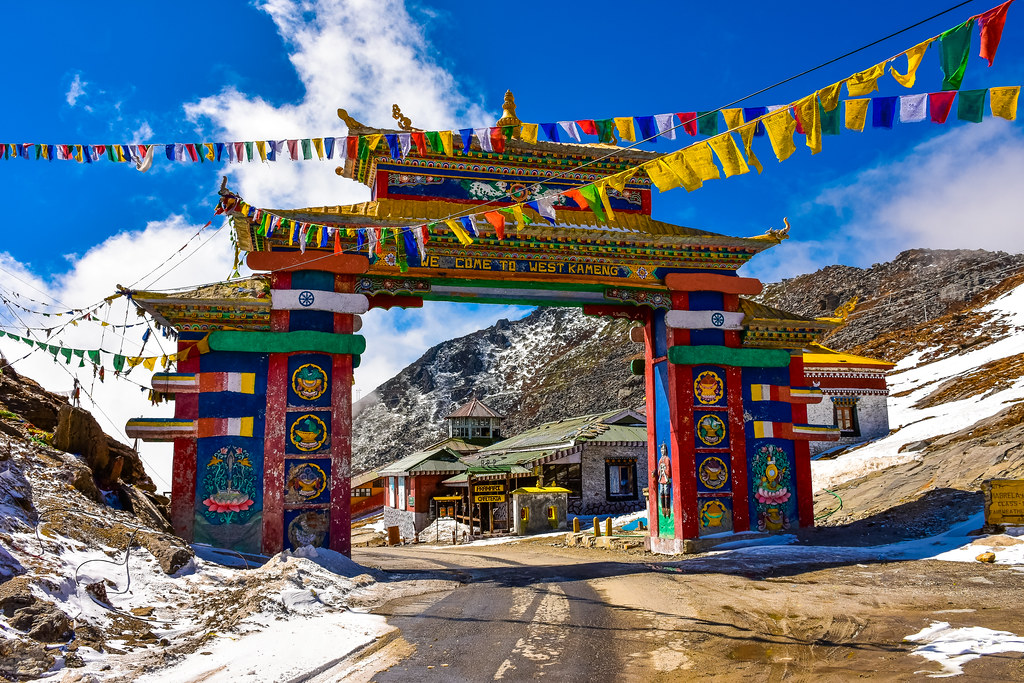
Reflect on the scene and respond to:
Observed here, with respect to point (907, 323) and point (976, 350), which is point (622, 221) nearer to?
point (976, 350)

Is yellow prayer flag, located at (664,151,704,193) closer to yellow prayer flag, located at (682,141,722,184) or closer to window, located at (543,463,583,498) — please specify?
yellow prayer flag, located at (682,141,722,184)

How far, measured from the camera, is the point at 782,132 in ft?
28.6

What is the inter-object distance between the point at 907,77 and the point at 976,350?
33018mm

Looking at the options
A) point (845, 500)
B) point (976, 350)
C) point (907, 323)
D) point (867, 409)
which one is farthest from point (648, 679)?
point (907, 323)

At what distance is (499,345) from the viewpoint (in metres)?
113

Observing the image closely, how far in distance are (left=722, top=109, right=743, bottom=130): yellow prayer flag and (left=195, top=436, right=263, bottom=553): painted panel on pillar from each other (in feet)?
35.7

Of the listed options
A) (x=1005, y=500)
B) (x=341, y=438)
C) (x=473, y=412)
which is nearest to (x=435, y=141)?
(x=341, y=438)

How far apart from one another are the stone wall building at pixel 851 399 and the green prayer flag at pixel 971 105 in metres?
23.4

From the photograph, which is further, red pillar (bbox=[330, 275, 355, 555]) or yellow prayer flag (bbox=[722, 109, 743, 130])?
red pillar (bbox=[330, 275, 355, 555])

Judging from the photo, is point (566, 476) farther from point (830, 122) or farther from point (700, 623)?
point (830, 122)

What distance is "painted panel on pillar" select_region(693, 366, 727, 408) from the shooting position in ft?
58.1

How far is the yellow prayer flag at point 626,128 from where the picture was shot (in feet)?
38.0

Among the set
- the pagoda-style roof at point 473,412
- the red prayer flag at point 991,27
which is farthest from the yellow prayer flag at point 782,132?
the pagoda-style roof at point 473,412

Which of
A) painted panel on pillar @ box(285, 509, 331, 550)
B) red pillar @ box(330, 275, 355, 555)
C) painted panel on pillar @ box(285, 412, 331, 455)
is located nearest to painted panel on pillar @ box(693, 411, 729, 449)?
red pillar @ box(330, 275, 355, 555)
